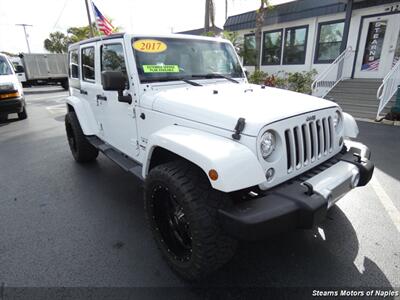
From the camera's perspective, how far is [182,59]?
3.06 metres

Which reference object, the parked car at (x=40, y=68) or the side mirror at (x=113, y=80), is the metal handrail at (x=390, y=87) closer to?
the side mirror at (x=113, y=80)

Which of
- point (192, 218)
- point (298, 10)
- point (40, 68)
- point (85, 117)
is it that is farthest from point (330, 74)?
point (40, 68)

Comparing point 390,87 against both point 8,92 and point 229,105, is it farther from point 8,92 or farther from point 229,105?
point 8,92

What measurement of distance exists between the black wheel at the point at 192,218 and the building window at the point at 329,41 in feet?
38.0

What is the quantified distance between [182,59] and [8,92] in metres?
7.58

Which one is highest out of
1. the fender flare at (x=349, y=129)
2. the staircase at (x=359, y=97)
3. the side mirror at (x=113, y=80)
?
the side mirror at (x=113, y=80)

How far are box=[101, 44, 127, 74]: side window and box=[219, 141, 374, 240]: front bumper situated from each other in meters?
2.05

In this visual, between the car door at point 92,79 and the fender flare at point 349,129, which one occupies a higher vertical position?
the car door at point 92,79

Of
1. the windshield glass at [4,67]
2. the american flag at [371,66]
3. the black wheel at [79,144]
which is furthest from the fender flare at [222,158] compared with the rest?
the american flag at [371,66]

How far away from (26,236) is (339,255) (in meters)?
3.12

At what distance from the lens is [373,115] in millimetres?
8016

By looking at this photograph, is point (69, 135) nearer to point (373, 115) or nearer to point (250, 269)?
point (250, 269)

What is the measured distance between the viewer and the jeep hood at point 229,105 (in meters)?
1.99

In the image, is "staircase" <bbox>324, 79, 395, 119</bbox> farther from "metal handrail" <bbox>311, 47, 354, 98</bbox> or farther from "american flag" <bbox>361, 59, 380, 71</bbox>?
"american flag" <bbox>361, 59, 380, 71</bbox>
